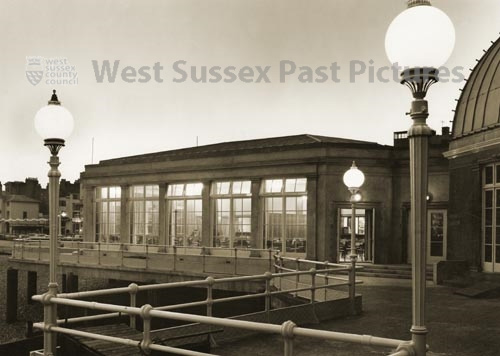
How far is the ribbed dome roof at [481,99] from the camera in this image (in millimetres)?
19859

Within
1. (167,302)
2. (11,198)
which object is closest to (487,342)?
(167,302)

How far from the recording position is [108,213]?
37156 mm

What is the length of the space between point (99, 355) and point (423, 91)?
213 inches

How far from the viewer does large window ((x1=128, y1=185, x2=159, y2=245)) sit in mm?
34594

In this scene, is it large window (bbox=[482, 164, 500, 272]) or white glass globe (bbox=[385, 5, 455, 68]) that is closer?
white glass globe (bbox=[385, 5, 455, 68])

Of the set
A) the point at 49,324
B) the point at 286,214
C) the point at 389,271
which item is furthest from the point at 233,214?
the point at 49,324

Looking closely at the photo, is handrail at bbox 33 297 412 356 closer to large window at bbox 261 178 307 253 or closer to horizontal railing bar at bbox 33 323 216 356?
horizontal railing bar at bbox 33 323 216 356

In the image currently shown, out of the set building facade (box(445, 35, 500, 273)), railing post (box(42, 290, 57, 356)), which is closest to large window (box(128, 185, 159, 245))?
building facade (box(445, 35, 500, 273))

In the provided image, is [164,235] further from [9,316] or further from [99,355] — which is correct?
[99,355]

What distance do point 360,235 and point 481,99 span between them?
9.62 metres

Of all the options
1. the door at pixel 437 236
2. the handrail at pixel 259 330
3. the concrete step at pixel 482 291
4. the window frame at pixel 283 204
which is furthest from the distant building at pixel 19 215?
the handrail at pixel 259 330

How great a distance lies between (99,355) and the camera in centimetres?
767

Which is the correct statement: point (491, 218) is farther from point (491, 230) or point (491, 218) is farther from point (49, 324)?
point (49, 324)

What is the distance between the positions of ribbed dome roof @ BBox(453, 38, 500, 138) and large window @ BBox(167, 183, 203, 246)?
15402mm
